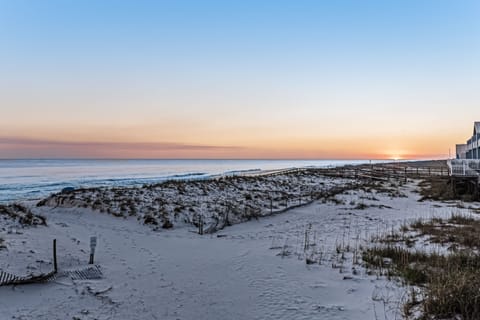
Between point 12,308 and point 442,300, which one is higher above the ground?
point 442,300

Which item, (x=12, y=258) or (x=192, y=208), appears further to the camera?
(x=192, y=208)

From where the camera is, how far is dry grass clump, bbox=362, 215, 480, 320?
5.13m

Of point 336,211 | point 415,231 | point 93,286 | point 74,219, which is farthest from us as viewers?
point 336,211

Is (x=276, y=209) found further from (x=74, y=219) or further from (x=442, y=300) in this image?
(x=442, y=300)

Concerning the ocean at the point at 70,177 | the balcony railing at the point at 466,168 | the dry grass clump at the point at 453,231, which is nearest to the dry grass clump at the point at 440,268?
the dry grass clump at the point at 453,231

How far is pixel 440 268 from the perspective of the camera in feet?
25.5

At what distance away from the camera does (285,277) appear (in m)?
8.00

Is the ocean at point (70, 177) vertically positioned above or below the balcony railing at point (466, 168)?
below

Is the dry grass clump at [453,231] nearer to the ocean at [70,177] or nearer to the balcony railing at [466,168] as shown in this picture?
the balcony railing at [466,168]

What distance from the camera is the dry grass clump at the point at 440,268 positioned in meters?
5.13

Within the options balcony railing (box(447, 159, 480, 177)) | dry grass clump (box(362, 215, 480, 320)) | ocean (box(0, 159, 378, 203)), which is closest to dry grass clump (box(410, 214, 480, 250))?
dry grass clump (box(362, 215, 480, 320))

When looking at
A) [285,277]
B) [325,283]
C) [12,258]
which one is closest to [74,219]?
[12,258]

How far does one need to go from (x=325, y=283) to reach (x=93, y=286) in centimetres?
517

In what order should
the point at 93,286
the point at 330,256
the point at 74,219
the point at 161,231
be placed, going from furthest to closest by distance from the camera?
1. the point at 74,219
2. the point at 161,231
3. the point at 330,256
4. the point at 93,286
